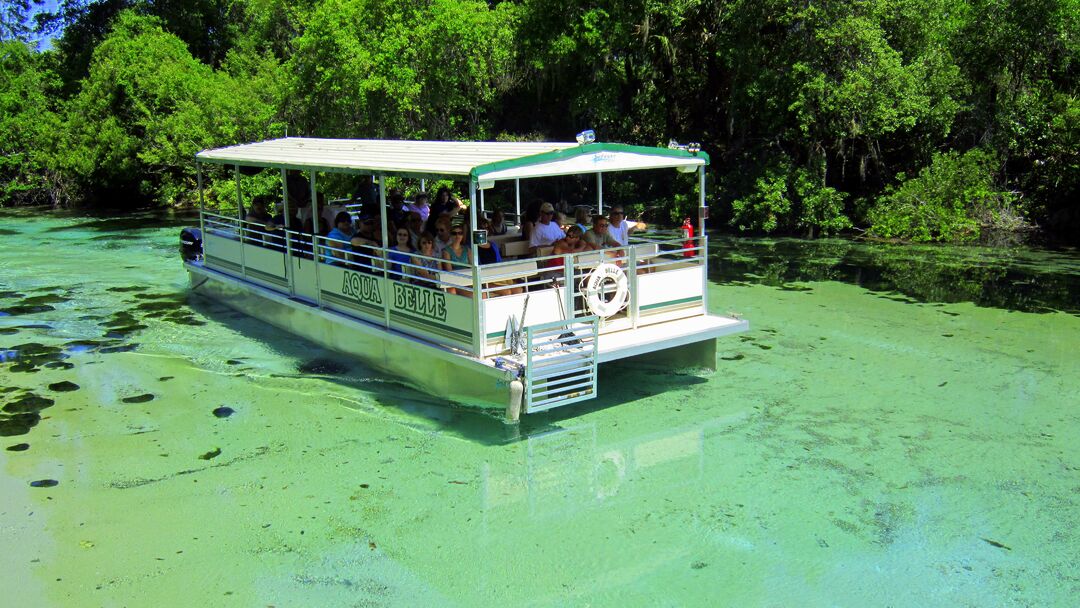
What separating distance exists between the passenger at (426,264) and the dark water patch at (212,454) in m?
2.51

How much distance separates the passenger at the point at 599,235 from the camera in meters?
10.3

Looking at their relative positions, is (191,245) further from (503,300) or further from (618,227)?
(503,300)

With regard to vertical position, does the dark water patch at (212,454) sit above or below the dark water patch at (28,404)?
below

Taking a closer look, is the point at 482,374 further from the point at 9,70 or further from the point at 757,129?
the point at 9,70

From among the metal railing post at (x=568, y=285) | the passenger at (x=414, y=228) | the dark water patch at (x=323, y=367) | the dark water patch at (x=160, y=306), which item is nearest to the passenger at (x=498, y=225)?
the passenger at (x=414, y=228)

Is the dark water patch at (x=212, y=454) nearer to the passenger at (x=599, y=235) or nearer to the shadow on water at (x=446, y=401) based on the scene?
the shadow on water at (x=446, y=401)

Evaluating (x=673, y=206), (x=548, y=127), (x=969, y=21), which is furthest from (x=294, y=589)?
(x=548, y=127)

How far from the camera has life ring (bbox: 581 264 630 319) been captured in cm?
938

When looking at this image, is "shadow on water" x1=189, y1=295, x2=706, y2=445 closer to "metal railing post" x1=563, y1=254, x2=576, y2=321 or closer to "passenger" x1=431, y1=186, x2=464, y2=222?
"metal railing post" x1=563, y1=254, x2=576, y2=321

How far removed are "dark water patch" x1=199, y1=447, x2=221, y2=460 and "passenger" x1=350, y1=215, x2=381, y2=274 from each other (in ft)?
8.72

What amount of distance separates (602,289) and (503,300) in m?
1.08

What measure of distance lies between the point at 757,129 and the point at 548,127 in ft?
22.1

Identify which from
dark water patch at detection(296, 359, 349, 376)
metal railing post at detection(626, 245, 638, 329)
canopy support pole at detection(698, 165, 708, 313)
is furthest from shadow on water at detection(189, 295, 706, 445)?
canopy support pole at detection(698, 165, 708, 313)

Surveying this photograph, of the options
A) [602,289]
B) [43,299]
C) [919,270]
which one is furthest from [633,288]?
[43,299]
